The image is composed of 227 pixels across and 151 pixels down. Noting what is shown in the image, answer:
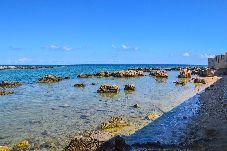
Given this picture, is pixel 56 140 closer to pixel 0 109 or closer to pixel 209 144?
pixel 209 144

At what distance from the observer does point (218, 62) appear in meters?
75.3

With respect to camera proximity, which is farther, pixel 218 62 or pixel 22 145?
pixel 218 62

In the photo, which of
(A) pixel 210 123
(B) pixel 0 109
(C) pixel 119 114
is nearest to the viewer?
(A) pixel 210 123

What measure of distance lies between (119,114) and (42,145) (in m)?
9.23

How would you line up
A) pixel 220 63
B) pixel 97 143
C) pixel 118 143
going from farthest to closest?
pixel 220 63
pixel 118 143
pixel 97 143

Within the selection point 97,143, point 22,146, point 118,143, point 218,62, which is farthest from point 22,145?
point 218,62

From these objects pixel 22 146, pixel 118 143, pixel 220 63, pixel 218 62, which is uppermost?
pixel 218 62

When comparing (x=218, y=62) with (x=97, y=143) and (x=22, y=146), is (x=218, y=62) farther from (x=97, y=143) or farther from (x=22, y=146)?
(x=97, y=143)

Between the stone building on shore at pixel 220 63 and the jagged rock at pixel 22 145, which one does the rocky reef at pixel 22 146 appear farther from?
the stone building on shore at pixel 220 63

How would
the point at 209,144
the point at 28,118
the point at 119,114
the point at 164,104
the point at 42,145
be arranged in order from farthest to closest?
the point at 164,104
the point at 119,114
the point at 28,118
the point at 42,145
the point at 209,144

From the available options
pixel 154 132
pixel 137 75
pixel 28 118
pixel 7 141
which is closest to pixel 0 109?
pixel 28 118

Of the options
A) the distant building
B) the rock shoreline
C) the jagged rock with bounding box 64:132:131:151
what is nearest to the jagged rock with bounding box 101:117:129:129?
the rock shoreline

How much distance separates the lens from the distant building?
2815 inches

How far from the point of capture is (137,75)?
7738 cm
